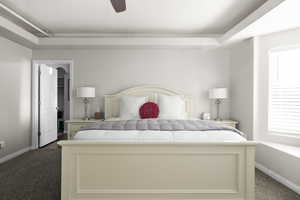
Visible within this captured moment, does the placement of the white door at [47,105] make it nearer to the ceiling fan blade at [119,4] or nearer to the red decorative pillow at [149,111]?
the red decorative pillow at [149,111]

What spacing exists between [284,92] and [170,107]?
1.92 meters

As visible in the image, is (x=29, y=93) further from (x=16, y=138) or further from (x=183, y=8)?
(x=183, y=8)

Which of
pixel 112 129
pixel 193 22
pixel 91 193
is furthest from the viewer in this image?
pixel 193 22

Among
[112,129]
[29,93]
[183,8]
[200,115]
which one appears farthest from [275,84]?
[29,93]

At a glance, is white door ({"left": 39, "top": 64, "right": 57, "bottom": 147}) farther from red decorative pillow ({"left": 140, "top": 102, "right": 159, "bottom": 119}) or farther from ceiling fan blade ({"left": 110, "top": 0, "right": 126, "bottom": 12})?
ceiling fan blade ({"left": 110, "top": 0, "right": 126, "bottom": 12})

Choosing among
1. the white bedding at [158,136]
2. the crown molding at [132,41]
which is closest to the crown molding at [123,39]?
the crown molding at [132,41]

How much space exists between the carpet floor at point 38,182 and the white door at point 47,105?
95 cm

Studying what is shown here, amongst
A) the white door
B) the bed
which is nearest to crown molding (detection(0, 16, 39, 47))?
the white door

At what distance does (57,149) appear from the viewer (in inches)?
164

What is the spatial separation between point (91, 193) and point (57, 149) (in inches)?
109

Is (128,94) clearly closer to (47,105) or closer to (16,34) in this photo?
(47,105)

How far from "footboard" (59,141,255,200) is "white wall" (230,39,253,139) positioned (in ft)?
6.07

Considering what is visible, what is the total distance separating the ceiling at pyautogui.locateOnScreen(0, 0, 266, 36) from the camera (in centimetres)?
273

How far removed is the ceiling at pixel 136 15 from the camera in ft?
8.95
